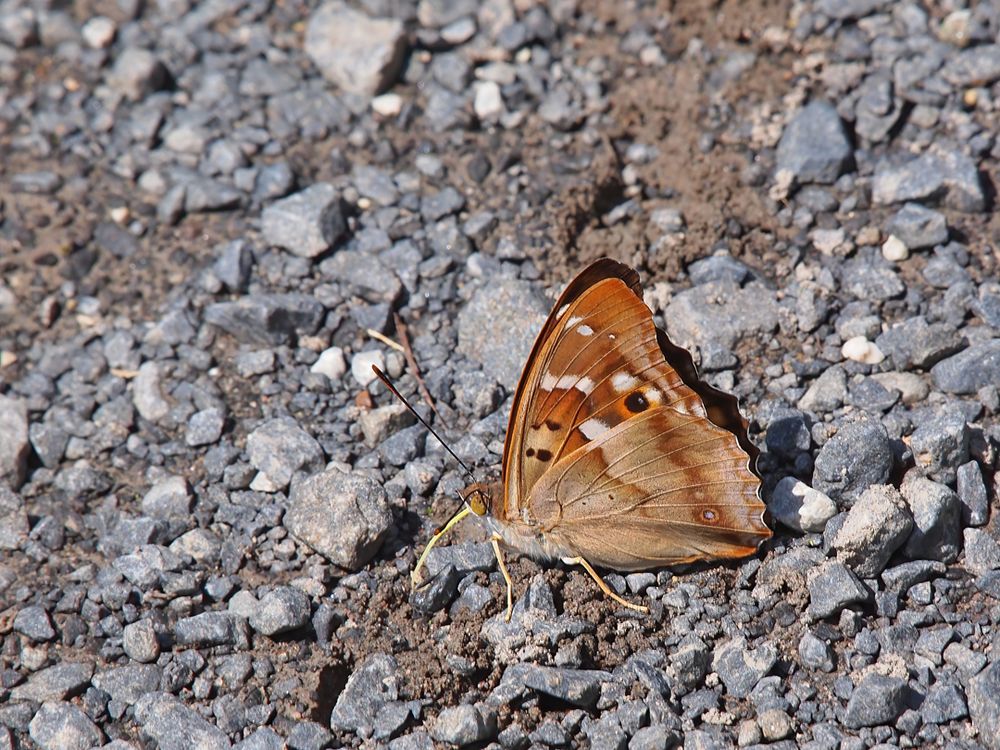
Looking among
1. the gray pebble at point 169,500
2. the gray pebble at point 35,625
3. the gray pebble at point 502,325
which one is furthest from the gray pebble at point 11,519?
the gray pebble at point 502,325

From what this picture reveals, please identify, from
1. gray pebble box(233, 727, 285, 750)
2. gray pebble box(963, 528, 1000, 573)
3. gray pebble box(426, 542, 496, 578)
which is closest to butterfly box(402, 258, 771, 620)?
gray pebble box(426, 542, 496, 578)

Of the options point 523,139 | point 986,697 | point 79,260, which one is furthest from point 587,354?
point 79,260

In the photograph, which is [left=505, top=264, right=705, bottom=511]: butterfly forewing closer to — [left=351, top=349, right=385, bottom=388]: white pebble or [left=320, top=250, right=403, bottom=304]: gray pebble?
[left=351, top=349, right=385, bottom=388]: white pebble

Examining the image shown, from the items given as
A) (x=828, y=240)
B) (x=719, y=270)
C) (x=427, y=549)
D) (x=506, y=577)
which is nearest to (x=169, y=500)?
(x=427, y=549)

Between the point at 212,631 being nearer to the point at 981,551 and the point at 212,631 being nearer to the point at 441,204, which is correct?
the point at 441,204

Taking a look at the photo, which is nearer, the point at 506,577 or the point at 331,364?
the point at 506,577

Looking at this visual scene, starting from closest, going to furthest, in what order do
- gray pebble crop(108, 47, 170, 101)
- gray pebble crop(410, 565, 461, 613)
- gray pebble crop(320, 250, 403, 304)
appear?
gray pebble crop(410, 565, 461, 613)
gray pebble crop(320, 250, 403, 304)
gray pebble crop(108, 47, 170, 101)

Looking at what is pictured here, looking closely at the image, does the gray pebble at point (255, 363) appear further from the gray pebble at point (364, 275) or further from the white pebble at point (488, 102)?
the white pebble at point (488, 102)
